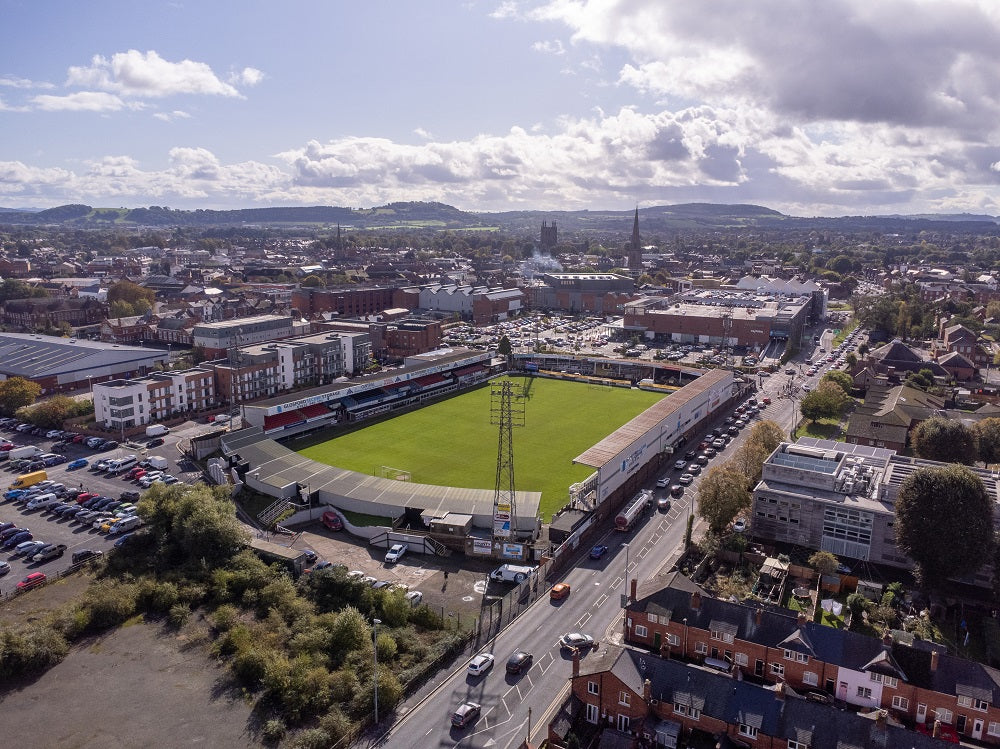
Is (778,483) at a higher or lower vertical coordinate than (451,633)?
higher

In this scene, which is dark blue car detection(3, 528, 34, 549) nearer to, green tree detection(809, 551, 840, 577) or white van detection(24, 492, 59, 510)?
white van detection(24, 492, 59, 510)

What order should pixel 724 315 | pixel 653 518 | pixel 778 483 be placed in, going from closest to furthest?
1. pixel 778 483
2. pixel 653 518
3. pixel 724 315

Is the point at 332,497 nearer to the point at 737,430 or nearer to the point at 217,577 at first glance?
the point at 217,577

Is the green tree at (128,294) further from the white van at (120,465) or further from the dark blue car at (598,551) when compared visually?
the dark blue car at (598,551)

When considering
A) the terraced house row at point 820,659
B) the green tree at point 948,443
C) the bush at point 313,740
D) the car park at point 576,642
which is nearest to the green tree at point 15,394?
the bush at point 313,740

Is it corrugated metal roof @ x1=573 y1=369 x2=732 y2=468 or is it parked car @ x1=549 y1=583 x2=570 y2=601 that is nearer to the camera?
parked car @ x1=549 y1=583 x2=570 y2=601

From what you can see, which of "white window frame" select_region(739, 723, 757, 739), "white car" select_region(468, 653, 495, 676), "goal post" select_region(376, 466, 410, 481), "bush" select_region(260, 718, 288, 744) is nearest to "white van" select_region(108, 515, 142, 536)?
"goal post" select_region(376, 466, 410, 481)

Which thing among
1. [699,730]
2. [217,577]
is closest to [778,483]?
[699,730]
